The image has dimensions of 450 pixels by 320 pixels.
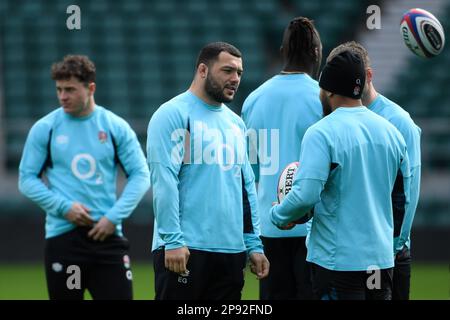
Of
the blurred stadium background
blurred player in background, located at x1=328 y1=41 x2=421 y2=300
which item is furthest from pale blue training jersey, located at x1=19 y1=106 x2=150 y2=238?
the blurred stadium background

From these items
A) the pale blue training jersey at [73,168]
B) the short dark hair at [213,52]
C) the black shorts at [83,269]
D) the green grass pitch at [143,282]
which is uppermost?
the short dark hair at [213,52]

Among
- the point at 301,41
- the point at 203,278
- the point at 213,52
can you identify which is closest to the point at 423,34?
the point at 301,41

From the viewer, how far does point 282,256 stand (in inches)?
217

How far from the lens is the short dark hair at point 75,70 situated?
6191 mm

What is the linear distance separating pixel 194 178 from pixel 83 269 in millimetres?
1476

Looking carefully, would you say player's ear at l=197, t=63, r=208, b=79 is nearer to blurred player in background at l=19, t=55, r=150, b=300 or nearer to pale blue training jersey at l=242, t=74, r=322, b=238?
pale blue training jersey at l=242, t=74, r=322, b=238

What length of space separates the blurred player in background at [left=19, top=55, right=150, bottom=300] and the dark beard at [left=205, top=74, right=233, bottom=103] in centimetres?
136

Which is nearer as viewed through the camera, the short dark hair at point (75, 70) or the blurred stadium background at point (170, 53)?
the short dark hair at point (75, 70)

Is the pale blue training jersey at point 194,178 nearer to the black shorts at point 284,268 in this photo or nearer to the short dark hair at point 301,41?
the black shorts at point 284,268

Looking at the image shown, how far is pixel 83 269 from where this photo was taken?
6.08m

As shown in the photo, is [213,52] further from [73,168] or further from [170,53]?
[170,53]

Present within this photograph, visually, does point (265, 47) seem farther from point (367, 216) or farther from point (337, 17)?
point (367, 216)

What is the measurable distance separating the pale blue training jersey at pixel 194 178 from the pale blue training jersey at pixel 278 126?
0.48 metres

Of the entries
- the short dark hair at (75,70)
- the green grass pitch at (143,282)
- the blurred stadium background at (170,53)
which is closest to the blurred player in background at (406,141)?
the short dark hair at (75,70)
